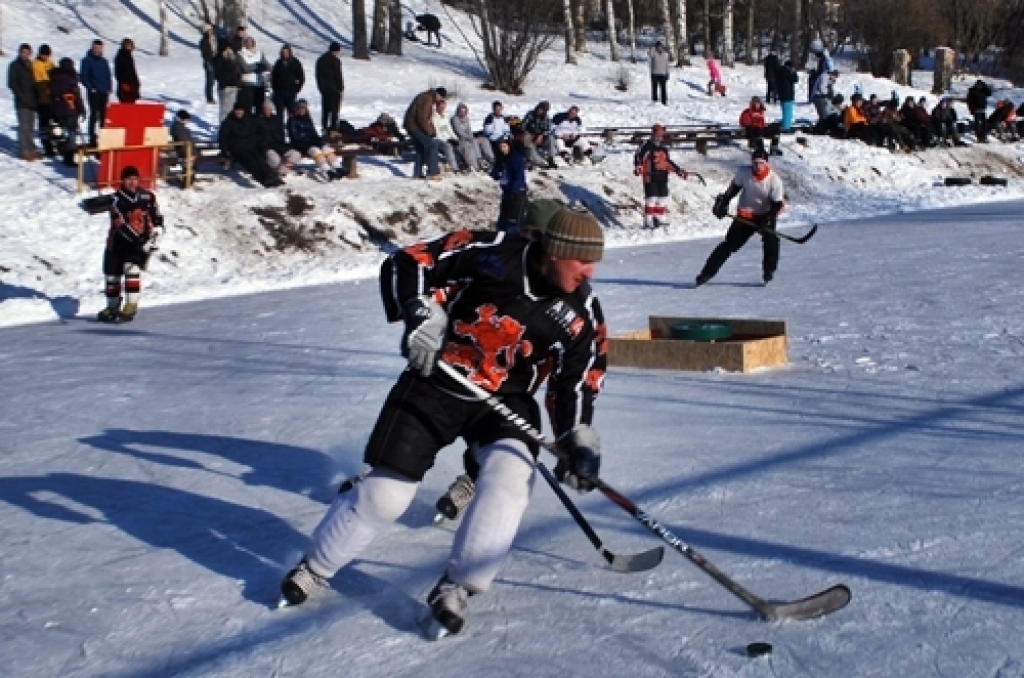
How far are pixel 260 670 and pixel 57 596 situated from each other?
43.3 inches

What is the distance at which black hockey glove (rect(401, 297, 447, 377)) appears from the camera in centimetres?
400

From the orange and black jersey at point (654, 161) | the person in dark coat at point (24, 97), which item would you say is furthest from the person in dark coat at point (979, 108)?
the person in dark coat at point (24, 97)

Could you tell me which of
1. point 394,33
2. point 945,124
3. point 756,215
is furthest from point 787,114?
point 756,215

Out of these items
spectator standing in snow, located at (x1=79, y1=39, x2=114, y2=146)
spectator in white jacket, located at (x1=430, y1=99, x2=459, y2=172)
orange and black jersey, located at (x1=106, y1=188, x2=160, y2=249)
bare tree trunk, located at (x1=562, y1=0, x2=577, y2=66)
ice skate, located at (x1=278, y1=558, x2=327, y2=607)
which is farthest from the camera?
bare tree trunk, located at (x1=562, y1=0, x2=577, y2=66)

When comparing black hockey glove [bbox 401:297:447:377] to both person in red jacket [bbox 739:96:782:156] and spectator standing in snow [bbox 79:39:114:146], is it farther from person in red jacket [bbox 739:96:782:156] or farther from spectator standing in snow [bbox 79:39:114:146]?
person in red jacket [bbox 739:96:782:156]

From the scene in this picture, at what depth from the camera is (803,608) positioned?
13.3 feet

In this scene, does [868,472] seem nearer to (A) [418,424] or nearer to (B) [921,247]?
(A) [418,424]

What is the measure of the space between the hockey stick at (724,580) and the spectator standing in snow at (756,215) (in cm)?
878

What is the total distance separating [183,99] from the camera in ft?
76.5

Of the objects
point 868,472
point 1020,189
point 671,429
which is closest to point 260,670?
point 868,472

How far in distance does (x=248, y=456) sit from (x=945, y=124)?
26451 mm

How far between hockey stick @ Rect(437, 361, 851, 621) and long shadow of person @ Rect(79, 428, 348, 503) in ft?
5.70

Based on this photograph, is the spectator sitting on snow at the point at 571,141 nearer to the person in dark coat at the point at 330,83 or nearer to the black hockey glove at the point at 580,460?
the person in dark coat at the point at 330,83

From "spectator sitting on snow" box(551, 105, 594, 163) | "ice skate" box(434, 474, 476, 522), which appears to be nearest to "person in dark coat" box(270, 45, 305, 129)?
"spectator sitting on snow" box(551, 105, 594, 163)
